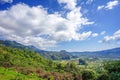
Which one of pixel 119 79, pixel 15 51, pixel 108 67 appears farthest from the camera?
pixel 15 51

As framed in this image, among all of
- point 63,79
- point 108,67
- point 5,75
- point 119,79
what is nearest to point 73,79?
point 63,79

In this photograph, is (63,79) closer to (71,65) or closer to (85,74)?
(85,74)

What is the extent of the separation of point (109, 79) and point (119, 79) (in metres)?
4.30

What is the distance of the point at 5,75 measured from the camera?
6500cm

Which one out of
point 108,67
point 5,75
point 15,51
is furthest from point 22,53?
point 108,67

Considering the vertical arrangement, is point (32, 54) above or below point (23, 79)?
above

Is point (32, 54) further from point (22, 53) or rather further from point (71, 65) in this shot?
point (71, 65)

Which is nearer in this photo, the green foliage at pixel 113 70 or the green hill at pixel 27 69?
the green foliage at pixel 113 70

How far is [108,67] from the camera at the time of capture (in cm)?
4612

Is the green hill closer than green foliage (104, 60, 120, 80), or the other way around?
green foliage (104, 60, 120, 80)

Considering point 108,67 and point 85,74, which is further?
point 85,74

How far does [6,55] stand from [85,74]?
6239 cm

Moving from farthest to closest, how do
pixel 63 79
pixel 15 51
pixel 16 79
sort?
pixel 15 51 < pixel 63 79 < pixel 16 79

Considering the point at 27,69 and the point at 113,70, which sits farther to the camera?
the point at 27,69
